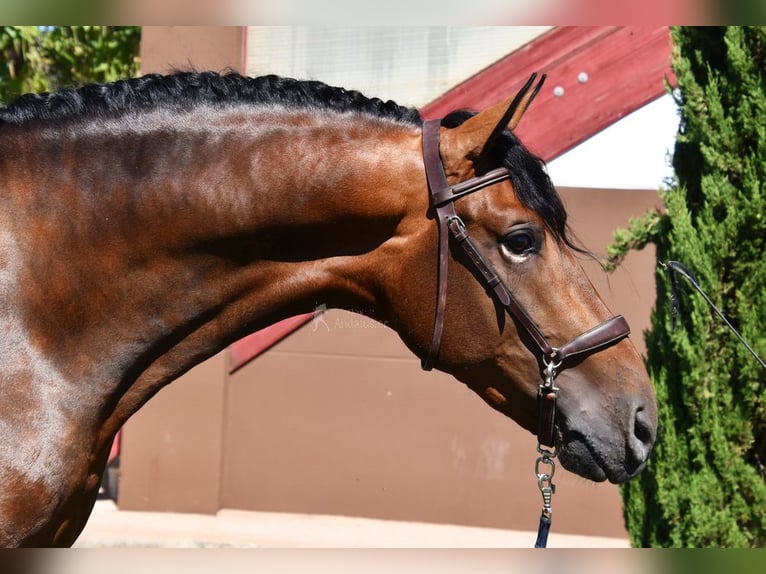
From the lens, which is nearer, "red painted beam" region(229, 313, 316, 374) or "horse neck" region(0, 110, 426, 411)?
"horse neck" region(0, 110, 426, 411)

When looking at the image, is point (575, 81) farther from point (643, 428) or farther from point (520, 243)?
point (643, 428)

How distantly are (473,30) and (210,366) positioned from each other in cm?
329

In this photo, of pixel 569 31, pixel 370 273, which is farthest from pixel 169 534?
pixel 569 31

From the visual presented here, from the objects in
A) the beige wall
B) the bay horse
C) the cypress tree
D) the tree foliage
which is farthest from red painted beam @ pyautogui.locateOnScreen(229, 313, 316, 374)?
the bay horse

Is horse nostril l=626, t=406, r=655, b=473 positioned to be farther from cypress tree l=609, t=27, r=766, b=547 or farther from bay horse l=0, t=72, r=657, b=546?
cypress tree l=609, t=27, r=766, b=547

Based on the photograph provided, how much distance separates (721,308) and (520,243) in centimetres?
187

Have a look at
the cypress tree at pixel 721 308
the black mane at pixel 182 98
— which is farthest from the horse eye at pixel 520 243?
the cypress tree at pixel 721 308

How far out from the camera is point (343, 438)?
6.09 metres

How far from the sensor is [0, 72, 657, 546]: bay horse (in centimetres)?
206

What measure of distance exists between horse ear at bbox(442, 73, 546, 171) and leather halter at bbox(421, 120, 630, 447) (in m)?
0.06

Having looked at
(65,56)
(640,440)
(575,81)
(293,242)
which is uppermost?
(65,56)

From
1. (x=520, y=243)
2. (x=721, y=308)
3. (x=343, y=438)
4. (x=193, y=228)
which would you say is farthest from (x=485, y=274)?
(x=343, y=438)

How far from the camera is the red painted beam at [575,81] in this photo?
217 inches

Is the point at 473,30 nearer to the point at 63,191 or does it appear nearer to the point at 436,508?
the point at 436,508
